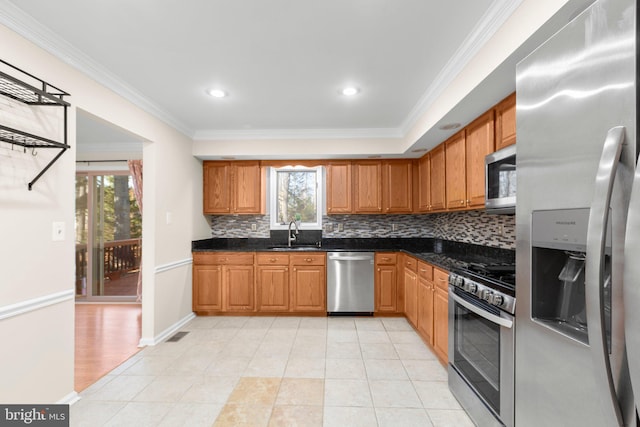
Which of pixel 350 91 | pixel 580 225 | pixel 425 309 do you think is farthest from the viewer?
pixel 425 309

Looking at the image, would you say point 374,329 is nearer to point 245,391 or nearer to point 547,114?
point 245,391

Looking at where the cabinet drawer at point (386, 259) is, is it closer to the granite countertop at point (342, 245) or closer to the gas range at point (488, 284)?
the granite countertop at point (342, 245)

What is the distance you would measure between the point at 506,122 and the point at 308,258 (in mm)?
2754

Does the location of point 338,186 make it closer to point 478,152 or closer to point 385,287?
point 385,287

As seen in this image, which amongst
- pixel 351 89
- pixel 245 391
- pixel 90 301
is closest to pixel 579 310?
pixel 245 391

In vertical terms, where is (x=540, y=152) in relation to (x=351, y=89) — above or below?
below

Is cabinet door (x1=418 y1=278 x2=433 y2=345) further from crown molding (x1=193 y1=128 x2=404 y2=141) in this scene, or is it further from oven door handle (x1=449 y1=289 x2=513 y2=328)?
crown molding (x1=193 y1=128 x2=404 y2=141)

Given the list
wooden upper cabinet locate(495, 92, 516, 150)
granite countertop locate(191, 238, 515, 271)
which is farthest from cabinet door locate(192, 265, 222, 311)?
wooden upper cabinet locate(495, 92, 516, 150)

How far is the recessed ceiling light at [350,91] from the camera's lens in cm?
281

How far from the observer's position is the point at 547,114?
104 cm

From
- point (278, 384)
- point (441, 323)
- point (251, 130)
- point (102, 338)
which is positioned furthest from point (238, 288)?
point (441, 323)

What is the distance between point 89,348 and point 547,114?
4172 mm

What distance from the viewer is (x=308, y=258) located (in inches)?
163

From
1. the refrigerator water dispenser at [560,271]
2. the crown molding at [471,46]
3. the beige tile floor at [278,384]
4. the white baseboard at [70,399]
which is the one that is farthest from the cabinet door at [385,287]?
the white baseboard at [70,399]
